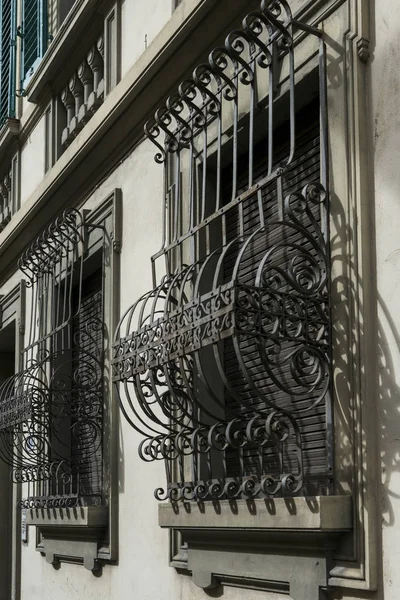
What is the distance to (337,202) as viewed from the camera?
16.1ft

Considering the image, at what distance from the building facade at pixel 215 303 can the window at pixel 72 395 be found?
0.03 m

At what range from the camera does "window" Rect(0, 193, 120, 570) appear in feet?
24.9

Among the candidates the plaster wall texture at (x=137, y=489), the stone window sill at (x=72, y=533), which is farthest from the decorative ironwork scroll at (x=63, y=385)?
the plaster wall texture at (x=137, y=489)

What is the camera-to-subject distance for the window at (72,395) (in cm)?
759

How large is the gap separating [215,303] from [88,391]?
10.5 ft

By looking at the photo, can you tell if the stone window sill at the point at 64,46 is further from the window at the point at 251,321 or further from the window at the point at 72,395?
the window at the point at 251,321

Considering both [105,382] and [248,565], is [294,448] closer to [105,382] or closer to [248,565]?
[248,565]

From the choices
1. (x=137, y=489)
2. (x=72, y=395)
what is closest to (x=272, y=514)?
(x=137, y=489)

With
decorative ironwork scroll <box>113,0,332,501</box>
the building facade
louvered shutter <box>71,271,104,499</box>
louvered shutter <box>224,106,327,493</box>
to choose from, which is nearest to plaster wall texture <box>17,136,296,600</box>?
the building facade

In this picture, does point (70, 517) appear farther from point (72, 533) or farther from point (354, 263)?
point (354, 263)

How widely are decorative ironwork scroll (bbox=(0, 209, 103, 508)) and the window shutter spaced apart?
190cm

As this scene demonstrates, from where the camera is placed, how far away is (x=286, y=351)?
552cm

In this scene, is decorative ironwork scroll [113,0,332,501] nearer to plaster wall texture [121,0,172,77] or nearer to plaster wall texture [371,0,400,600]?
plaster wall texture [371,0,400,600]

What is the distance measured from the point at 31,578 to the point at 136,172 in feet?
12.1
